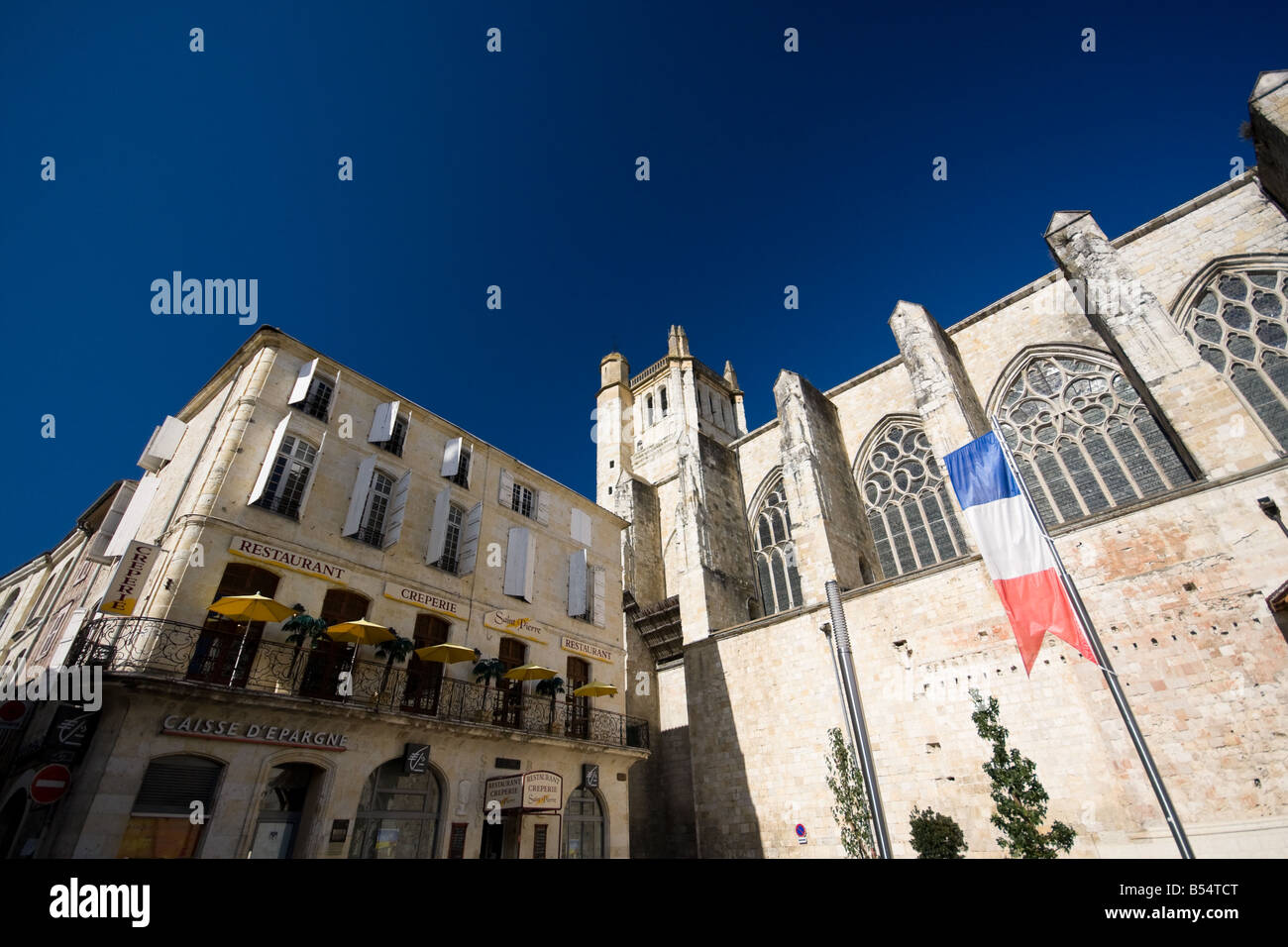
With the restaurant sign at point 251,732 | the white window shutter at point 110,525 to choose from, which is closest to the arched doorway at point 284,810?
the restaurant sign at point 251,732

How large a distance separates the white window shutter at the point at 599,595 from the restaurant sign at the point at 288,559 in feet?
21.1

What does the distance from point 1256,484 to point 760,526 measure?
516 inches

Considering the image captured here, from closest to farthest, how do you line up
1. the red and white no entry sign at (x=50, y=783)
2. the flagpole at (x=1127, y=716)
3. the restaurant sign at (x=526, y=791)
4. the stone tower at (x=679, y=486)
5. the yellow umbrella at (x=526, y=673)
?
the flagpole at (x=1127, y=716) < the red and white no entry sign at (x=50, y=783) < the restaurant sign at (x=526, y=791) < the yellow umbrella at (x=526, y=673) < the stone tower at (x=679, y=486)

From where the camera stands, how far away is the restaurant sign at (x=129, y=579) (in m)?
8.46

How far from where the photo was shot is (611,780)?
1323 centimetres

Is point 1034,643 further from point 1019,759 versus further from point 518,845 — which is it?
point 518,845

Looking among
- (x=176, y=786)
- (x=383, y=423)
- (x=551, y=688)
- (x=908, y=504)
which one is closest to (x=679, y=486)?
(x=908, y=504)

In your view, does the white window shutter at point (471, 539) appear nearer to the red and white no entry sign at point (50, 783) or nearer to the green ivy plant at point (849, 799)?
the red and white no entry sign at point (50, 783)

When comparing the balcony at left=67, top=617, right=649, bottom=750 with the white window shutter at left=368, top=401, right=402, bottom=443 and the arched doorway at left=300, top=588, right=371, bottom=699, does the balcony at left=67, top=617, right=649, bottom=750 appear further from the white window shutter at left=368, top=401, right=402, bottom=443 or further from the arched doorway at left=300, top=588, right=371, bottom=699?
the white window shutter at left=368, top=401, right=402, bottom=443

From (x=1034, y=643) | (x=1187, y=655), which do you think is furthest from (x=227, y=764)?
(x=1187, y=655)

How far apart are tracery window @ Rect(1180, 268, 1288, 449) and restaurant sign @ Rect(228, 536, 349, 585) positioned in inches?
770

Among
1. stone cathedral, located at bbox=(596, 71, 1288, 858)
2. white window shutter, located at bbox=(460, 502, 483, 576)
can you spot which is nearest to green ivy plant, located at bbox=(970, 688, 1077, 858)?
stone cathedral, located at bbox=(596, 71, 1288, 858)

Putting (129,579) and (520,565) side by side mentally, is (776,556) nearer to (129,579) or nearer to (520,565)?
(520,565)

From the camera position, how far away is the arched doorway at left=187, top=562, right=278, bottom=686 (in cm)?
866
